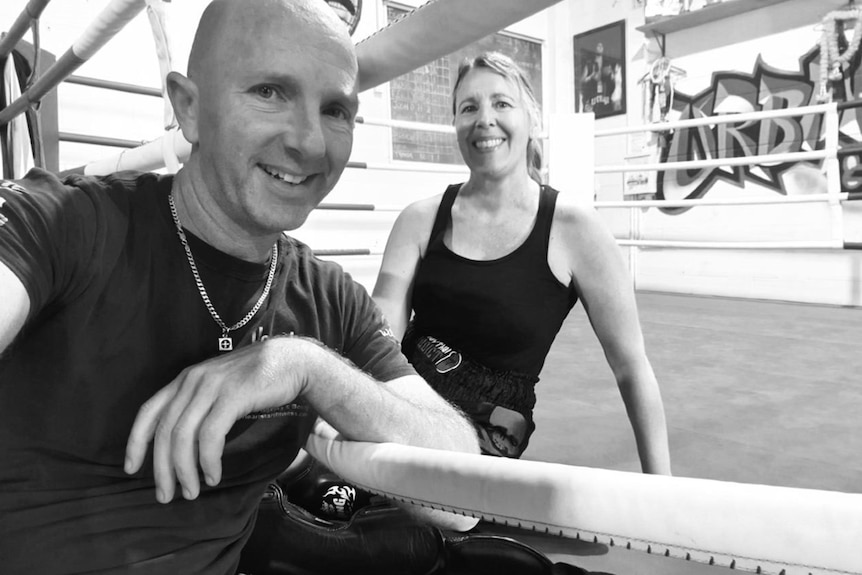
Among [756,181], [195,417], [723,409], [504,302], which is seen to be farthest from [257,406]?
[756,181]

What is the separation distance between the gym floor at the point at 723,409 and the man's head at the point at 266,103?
720 millimetres

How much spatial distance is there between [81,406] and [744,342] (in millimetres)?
2598

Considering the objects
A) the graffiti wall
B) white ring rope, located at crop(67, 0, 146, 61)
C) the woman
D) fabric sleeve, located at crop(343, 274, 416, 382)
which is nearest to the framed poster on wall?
the graffiti wall

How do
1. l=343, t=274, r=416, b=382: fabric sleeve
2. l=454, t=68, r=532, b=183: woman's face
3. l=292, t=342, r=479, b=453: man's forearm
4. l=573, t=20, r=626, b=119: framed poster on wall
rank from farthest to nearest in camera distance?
l=573, t=20, r=626, b=119: framed poster on wall < l=454, t=68, r=532, b=183: woman's face < l=343, t=274, r=416, b=382: fabric sleeve < l=292, t=342, r=479, b=453: man's forearm

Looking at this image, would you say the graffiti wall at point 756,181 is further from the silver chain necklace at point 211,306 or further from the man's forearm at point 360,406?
the silver chain necklace at point 211,306

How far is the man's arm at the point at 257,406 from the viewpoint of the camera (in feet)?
1.65

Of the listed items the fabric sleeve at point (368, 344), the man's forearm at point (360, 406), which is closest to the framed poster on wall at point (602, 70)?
the fabric sleeve at point (368, 344)

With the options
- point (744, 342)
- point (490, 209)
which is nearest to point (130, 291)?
point (490, 209)

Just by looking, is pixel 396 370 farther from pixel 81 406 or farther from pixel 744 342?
pixel 744 342

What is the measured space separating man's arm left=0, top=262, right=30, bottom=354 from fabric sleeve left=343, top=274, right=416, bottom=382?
0.36 m

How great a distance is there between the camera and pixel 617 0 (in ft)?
17.5

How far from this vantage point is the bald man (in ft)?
1.78

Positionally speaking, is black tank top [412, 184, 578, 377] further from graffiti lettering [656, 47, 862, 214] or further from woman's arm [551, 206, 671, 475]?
graffiti lettering [656, 47, 862, 214]

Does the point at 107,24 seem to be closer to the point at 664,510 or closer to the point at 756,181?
the point at 664,510
